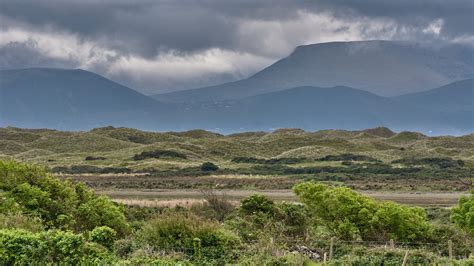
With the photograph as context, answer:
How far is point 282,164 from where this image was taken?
12962 cm

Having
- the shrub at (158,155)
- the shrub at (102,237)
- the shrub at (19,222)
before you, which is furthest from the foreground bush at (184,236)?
the shrub at (158,155)

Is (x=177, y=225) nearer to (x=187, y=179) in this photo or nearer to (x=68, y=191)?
(x=68, y=191)

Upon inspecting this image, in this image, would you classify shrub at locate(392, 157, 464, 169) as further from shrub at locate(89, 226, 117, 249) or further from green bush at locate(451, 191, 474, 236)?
shrub at locate(89, 226, 117, 249)

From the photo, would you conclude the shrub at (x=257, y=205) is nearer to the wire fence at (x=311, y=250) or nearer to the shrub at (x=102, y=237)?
the wire fence at (x=311, y=250)

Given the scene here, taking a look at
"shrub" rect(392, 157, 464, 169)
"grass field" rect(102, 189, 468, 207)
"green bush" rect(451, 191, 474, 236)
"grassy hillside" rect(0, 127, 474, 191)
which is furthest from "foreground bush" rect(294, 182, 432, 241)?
"shrub" rect(392, 157, 464, 169)

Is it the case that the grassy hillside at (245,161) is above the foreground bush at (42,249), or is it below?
above

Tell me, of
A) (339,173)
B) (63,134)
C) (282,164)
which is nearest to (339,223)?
(339,173)

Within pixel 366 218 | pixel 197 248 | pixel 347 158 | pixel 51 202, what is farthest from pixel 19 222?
pixel 347 158

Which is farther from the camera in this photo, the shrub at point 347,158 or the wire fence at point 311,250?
the shrub at point 347,158

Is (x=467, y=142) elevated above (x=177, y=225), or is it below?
above

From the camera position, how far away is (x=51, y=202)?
29500 millimetres

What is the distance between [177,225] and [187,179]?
71.5 metres

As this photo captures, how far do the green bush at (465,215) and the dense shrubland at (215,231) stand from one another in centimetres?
5

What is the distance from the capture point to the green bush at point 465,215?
3065 centimetres
